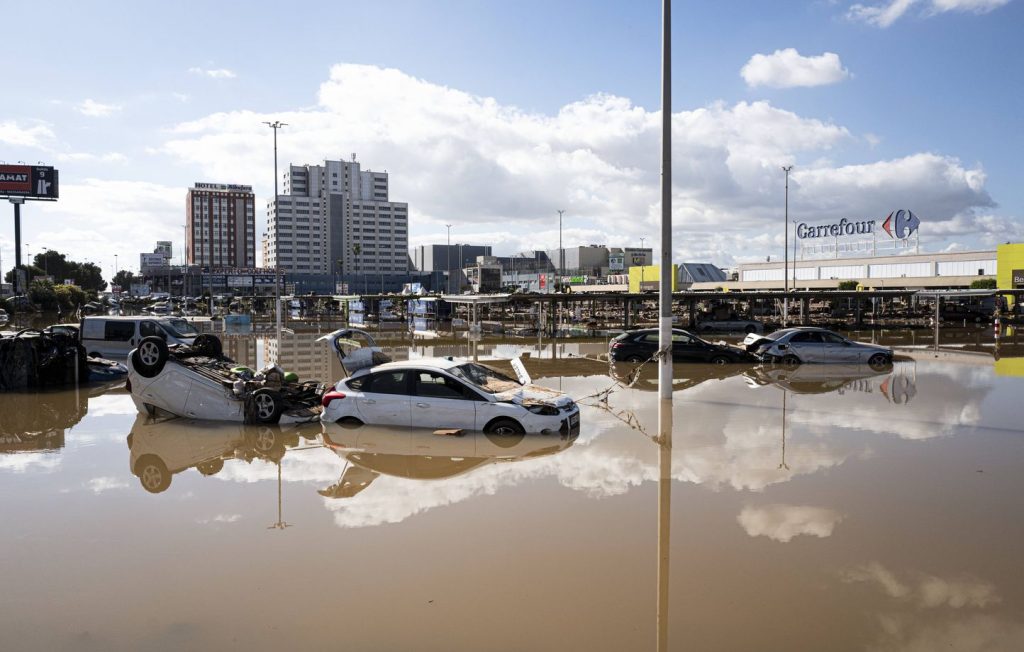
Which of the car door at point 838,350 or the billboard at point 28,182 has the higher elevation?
the billboard at point 28,182

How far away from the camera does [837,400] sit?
14727 millimetres

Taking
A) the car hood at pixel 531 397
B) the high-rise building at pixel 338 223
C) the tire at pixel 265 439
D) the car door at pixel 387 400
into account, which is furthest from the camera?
the high-rise building at pixel 338 223

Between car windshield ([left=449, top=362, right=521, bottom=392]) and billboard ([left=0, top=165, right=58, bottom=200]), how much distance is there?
94191 mm

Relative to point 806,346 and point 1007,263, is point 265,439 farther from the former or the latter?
point 1007,263

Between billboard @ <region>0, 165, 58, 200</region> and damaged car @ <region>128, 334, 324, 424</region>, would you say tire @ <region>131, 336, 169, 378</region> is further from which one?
billboard @ <region>0, 165, 58, 200</region>

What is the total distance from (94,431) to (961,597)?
1276 cm

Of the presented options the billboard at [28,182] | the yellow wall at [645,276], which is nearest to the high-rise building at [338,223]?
the billboard at [28,182]

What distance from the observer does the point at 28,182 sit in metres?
85.4

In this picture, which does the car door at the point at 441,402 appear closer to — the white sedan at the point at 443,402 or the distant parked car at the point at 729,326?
the white sedan at the point at 443,402

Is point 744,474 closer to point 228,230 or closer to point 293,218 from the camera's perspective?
point 293,218

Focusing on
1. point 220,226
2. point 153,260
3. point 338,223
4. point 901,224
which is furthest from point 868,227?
point 153,260

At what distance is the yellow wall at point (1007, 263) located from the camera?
4837 centimetres

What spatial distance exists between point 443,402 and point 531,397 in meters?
1.43

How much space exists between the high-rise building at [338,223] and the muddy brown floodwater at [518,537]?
149922mm
